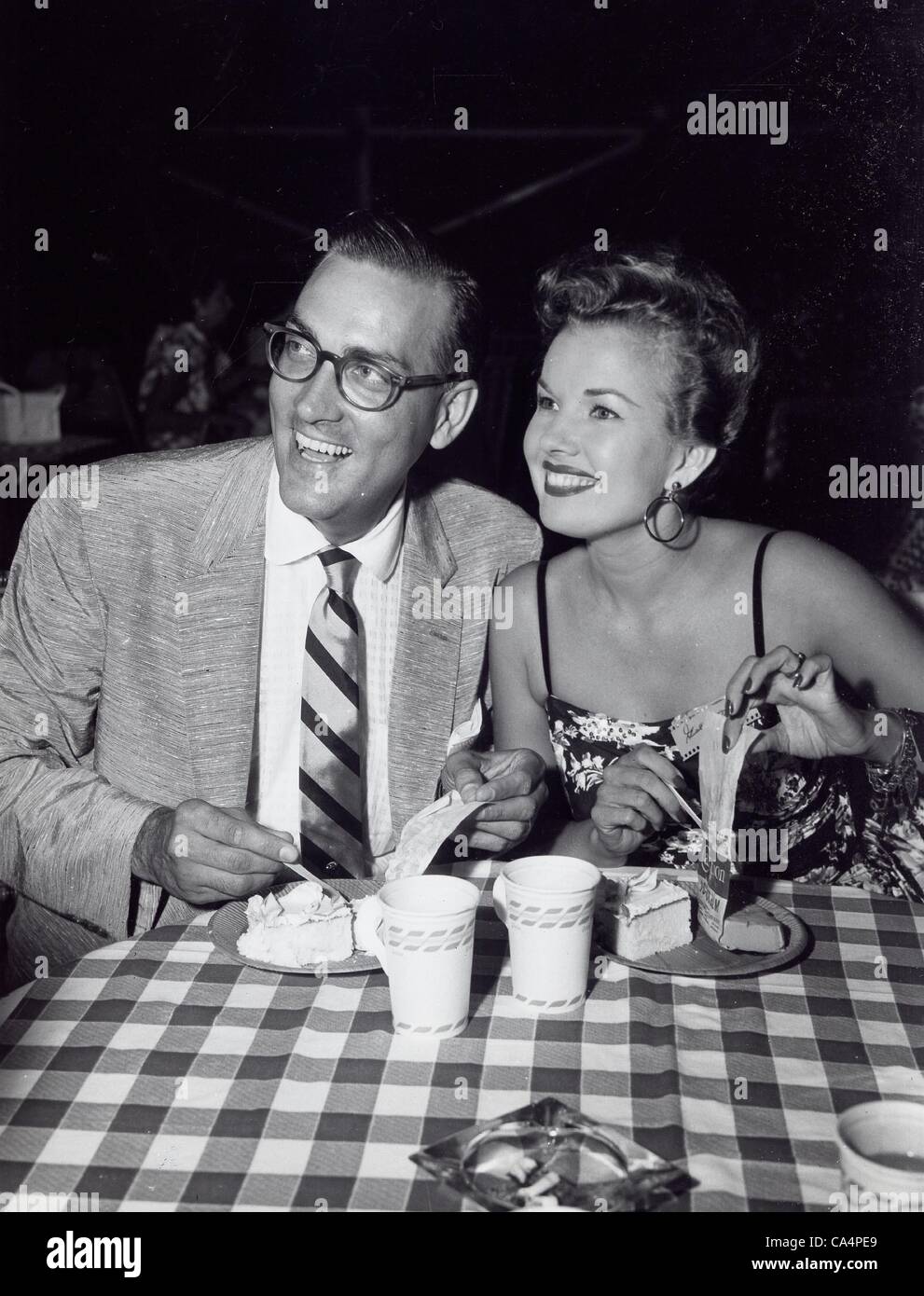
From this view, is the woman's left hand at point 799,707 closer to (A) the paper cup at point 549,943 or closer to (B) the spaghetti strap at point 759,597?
(B) the spaghetti strap at point 759,597

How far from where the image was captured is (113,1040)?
4.33ft

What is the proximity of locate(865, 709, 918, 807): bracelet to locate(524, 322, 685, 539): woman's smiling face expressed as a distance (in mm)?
752

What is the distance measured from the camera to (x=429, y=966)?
1.31 m

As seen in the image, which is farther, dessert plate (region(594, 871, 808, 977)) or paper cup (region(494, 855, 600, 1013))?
dessert plate (region(594, 871, 808, 977))

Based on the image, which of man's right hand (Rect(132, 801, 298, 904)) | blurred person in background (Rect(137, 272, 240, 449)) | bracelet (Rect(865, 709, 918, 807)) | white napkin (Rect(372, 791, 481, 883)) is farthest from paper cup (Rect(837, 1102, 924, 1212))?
blurred person in background (Rect(137, 272, 240, 449))

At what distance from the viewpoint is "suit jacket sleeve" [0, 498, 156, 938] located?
2020 millimetres

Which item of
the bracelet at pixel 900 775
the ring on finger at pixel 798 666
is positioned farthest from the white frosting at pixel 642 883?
the bracelet at pixel 900 775

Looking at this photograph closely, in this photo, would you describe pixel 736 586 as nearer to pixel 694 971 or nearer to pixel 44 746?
pixel 694 971

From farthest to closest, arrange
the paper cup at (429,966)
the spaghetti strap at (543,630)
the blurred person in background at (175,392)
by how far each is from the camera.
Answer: the blurred person in background at (175,392) < the spaghetti strap at (543,630) < the paper cup at (429,966)

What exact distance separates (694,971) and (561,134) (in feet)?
8.60

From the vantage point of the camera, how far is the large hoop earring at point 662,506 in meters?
2.45

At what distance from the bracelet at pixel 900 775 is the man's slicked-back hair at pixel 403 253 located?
1.26 m

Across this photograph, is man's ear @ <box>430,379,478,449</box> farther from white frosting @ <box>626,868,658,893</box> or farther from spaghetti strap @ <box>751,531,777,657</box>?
white frosting @ <box>626,868,658,893</box>

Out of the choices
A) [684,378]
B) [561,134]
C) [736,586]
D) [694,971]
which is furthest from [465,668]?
[561,134]
